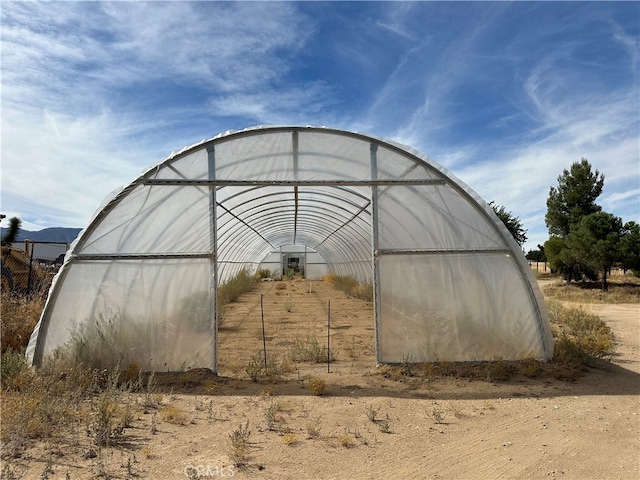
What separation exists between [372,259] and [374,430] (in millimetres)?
3537

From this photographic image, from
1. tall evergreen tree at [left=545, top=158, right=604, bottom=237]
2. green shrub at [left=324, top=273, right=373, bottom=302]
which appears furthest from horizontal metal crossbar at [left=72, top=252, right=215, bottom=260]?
tall evergreen tree at [left=545, top=158, right=604, bottom=237]

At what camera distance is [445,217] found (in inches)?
352

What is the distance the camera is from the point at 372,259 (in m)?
→ 8.73

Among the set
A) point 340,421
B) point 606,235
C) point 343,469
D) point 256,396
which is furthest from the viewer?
point 606,235

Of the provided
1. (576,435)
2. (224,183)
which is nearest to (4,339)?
(224,183)

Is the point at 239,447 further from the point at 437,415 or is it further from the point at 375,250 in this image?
the point at 375,250

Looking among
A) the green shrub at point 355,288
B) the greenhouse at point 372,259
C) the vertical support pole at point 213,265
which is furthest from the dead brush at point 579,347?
the green shrub at point 355,288

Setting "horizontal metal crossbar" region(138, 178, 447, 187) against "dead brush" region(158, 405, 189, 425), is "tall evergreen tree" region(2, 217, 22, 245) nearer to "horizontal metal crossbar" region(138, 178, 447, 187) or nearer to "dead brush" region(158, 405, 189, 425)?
"horizontal metal crossbar" region(138, 178, 447, 187)

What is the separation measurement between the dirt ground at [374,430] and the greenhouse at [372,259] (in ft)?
2.86

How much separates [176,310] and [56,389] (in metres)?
2.23

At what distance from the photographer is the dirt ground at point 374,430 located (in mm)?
4691

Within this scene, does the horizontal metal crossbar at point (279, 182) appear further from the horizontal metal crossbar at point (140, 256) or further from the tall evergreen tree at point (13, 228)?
the tall evergreen tree at point (13, 228)

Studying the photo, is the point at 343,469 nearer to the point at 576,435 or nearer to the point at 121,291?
the point at 576,435

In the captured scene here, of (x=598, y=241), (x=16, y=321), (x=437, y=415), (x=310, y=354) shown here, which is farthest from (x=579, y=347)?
(x=598, y=241)
